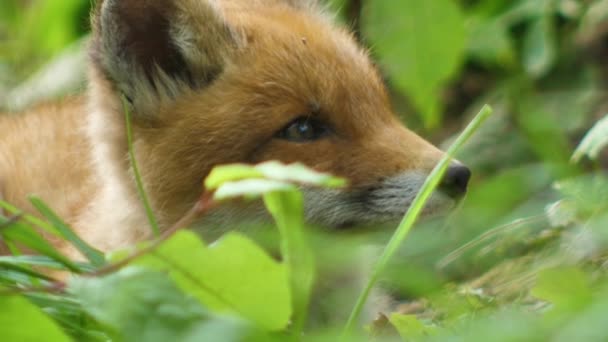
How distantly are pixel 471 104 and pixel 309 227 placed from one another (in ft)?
12.7

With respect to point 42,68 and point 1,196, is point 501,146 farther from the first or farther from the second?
point 42,68

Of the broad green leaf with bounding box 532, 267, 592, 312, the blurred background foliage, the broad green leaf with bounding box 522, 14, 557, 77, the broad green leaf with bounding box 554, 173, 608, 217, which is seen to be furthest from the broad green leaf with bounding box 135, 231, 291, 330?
the broad green leaf with bounding box 522, 14, 557, 77

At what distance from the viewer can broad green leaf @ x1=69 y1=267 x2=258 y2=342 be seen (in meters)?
2.24

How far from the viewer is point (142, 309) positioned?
7.54ft

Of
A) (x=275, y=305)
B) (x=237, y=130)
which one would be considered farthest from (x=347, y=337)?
(x=237, y=130)

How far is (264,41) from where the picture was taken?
4.27m

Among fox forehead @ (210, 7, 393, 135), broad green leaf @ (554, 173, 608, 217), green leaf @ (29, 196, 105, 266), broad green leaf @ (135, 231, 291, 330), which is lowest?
broad green leaf @ (135, 231, 291, 330)

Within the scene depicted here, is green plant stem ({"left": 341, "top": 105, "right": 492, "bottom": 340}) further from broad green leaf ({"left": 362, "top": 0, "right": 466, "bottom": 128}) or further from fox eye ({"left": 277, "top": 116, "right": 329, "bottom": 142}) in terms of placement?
fox eye ({"left": 277, "top": 116, "right": 329, "bottom": 142})

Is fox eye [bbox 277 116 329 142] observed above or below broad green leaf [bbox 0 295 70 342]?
above

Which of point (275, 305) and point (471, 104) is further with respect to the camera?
point (471, 104)

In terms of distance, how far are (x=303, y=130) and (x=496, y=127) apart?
266 centimetres

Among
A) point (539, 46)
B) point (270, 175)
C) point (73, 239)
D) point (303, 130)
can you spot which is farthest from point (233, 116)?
point (539, 46)

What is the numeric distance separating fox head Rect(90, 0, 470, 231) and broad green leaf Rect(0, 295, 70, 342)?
153 centimetres

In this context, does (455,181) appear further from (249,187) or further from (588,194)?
(249,187)
